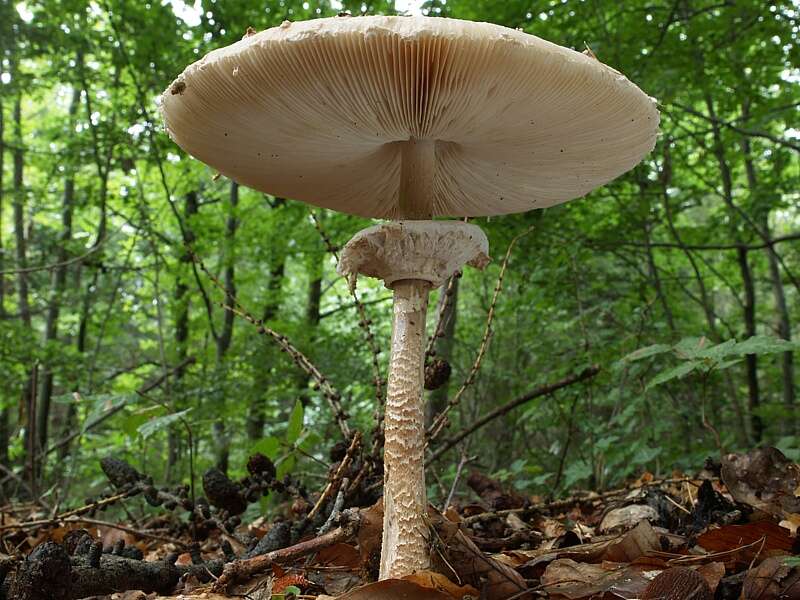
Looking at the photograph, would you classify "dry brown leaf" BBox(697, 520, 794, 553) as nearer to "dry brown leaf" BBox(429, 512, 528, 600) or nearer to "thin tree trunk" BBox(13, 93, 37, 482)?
"dry brown leaf" BBox(429, 512, 528, 600)

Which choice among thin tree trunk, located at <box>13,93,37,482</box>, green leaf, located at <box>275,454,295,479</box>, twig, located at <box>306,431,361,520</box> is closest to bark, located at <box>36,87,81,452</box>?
thin tree trunk, located at <box>13,93,37,482</box>

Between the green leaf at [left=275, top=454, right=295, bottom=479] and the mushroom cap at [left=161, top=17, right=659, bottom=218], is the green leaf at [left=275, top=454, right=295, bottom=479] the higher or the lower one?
the lower one

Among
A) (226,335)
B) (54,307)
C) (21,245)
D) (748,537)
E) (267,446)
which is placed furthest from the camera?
(21,245)

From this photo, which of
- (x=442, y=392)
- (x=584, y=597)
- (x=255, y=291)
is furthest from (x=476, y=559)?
(x=255, y=291)

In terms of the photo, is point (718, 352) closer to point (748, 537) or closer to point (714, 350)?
point (714, 350)

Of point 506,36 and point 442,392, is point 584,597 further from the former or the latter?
point 442,392

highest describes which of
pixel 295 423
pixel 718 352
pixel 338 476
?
pixel 718 352

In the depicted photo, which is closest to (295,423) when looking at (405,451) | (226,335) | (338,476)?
(338,476)

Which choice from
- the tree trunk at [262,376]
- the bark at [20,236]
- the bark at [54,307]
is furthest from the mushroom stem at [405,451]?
the bark at [20,236]
